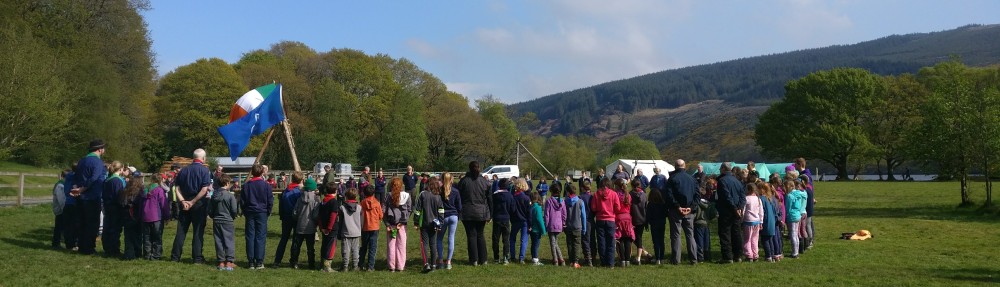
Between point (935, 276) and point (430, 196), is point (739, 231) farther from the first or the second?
point (430, 196)

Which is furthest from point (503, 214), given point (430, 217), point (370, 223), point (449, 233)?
point (370, 223)

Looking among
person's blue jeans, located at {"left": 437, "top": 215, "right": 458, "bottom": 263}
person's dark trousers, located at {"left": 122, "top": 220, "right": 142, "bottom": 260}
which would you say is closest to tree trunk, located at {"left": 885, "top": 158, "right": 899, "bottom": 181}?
person's blue jeans, located at {"left": 437, "top": 215, "right": 458, "bottom": 263}

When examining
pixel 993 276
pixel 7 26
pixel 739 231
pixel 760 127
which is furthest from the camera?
pixel 760 127

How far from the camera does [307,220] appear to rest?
1150 centimetres

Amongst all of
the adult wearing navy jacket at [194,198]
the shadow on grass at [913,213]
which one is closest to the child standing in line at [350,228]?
the adult wearing navy jacket at [194,198]

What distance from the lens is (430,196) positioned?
37.6ft

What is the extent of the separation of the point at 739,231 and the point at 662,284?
2.95 meters

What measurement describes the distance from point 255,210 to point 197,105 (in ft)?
169

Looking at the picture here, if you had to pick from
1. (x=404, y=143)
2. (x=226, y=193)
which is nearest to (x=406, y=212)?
(x=226, y=193)

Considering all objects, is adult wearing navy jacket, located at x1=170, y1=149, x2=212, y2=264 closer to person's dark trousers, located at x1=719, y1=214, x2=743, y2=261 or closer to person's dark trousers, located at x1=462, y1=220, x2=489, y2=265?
person's dark trousers, located at x1=462, y1=220, x2=489, y2=265

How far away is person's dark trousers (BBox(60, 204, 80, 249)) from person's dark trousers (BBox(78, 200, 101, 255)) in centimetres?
34

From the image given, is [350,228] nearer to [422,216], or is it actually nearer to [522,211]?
[422,216]

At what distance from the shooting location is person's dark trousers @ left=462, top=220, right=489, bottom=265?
12000 mm

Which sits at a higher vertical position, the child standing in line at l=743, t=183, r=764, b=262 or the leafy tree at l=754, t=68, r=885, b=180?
the leafy tree at l=754, t=68, r=885, b=180
